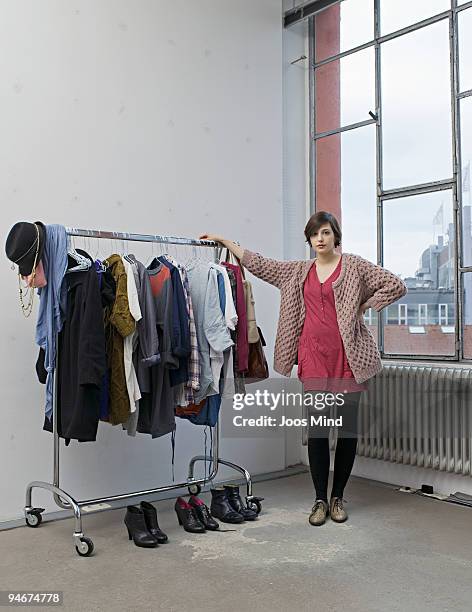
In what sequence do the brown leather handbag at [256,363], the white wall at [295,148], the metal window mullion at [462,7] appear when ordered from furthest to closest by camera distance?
the white wall at [295,148]
the metal window mullion at [462,7]
the brown leather handbag at [256,363]

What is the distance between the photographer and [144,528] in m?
3.04

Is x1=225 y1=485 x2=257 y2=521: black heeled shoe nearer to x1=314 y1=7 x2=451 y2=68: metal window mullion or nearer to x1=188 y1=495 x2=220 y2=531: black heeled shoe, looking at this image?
x1=188 y1=495 x2=220 y2=531: black heeled shoe

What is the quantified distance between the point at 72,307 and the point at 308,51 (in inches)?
110

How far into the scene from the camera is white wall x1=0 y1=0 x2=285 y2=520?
11.2 feet

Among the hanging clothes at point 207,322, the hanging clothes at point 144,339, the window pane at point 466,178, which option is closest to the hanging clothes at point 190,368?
the hanging clothes at point 207,322

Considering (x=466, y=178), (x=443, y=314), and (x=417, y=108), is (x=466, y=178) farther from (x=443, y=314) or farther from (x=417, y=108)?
(x=443, y=314)

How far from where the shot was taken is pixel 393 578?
8.62 ft

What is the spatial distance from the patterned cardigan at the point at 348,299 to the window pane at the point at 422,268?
0.70 m

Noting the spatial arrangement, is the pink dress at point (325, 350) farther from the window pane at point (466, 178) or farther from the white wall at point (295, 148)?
the white wall at point (295, 148)

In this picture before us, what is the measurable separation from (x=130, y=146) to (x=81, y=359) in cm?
146

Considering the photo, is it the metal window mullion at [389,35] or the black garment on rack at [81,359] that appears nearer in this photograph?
the black garment on rack at [81,359]

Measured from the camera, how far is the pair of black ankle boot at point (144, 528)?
2.98 meters

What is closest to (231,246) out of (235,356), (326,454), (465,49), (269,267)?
(269,267)

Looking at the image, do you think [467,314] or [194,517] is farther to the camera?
[467,314]
